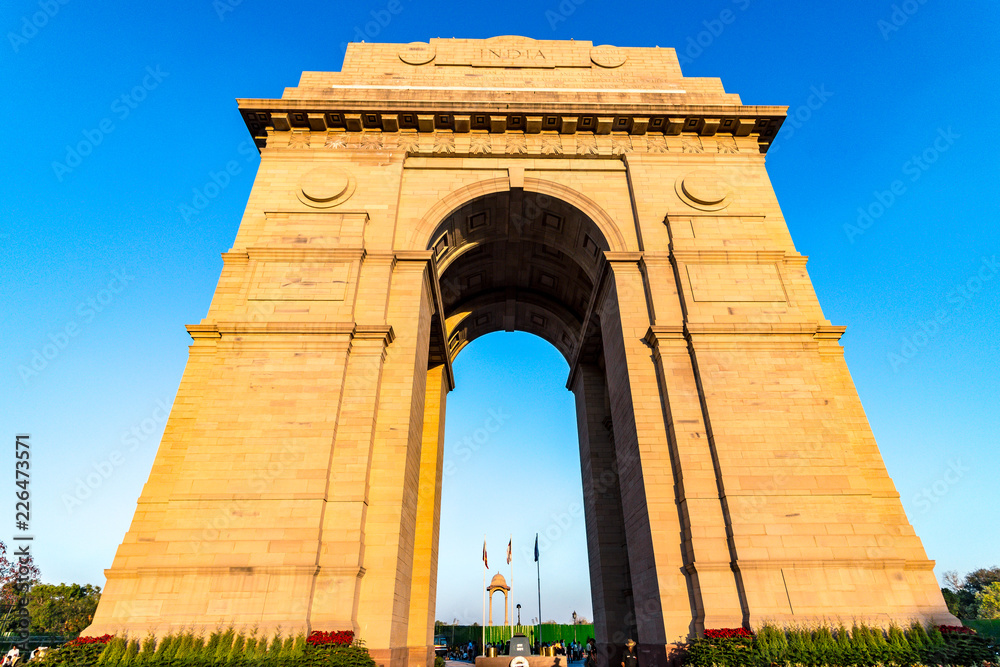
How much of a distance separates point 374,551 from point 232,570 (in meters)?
3.43

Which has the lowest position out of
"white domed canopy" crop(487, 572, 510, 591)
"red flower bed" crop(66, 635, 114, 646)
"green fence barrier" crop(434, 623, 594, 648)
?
"red flower bed" crop(66, 635, 114, 646)

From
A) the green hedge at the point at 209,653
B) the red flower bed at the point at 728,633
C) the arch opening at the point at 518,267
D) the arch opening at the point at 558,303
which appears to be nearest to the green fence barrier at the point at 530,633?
the arch opening at the point at 558,303

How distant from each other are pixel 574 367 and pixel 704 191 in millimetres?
10956

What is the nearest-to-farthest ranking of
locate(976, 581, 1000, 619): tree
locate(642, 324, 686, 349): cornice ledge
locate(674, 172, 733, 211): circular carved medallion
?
locate(642, 324, 686, 349): cornice ledge → locate(674, 172, 733, 211): circular carved medallion → locate(976, 581, 1000, 619): tree

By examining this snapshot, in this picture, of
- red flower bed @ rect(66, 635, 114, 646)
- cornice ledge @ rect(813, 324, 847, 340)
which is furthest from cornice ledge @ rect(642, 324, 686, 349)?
red flower bed @ rect(66, 635, 114, 646)

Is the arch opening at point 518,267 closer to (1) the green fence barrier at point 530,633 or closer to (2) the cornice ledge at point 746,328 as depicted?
(2) the cornice ledge at point 746,328

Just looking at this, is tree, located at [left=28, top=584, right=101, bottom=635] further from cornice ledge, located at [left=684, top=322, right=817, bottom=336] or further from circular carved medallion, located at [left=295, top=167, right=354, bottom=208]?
cornice ledge, located at [left=684, top=322, right=817, bottom=336]

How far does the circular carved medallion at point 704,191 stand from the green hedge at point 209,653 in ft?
60.8

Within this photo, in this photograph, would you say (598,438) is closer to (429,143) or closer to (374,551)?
(374,551)

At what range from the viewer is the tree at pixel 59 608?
2088 inches

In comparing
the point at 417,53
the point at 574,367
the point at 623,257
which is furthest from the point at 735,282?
the point at 417,53

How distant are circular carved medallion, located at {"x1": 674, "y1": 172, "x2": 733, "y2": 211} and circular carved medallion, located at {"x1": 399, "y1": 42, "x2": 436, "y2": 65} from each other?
44.7 ft

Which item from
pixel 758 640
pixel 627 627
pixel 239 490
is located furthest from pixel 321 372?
pixel 627 627

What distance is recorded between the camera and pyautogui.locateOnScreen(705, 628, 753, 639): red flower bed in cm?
1202
